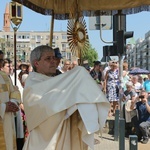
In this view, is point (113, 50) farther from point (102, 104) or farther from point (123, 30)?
point (102, 104)

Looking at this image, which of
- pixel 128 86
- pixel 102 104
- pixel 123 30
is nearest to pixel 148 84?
pixel 128 86

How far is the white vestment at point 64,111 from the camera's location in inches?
108

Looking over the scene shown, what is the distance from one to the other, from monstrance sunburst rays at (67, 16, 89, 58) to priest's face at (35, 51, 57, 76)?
3.28 ft

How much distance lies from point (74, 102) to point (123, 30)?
17.2ft

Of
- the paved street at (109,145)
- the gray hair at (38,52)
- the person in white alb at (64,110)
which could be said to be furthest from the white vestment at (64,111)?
the paved street at (109,145)

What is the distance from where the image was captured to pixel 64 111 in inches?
111

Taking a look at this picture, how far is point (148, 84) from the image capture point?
9.89 meters

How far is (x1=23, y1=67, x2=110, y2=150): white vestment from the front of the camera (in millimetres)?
2754

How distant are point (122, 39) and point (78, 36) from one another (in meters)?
3.63

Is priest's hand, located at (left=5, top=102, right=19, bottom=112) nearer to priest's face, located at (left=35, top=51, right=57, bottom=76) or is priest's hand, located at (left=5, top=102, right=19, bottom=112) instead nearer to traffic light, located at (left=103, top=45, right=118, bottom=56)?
priest's face, located at (left=35, top=51, right=57, bottom=76)

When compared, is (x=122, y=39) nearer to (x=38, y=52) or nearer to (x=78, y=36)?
(x=78, y=36)

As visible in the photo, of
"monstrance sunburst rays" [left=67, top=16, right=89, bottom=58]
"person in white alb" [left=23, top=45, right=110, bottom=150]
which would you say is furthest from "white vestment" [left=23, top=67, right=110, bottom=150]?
"monstrance sunburst rays" [left=67, top=16, right=89, bottom=58]

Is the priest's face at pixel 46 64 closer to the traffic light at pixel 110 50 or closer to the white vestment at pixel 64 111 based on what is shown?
the white vestment at pixel 64 111

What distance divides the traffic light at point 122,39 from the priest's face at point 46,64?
15.1 ft
